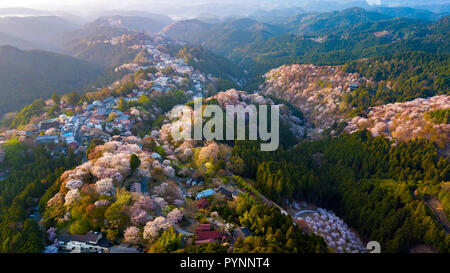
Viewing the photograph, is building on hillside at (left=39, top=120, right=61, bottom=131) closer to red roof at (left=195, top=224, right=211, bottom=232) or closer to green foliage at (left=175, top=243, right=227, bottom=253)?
red roof at (left=195, top=224, right=211, bottom=232)

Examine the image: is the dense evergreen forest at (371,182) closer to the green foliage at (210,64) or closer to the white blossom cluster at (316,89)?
the white blossom cluster at (316,89)

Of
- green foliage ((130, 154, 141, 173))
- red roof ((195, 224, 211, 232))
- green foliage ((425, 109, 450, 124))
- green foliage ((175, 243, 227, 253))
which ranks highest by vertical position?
green foliage ((425, 109, 450, 124))

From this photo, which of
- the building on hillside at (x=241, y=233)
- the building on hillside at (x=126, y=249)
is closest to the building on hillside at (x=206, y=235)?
the building on hillside at (x=241, y=233)

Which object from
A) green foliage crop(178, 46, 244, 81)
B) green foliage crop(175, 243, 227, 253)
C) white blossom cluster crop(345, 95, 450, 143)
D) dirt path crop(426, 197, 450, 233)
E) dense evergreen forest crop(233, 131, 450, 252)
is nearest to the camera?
green foliage crop(175, 243, 227, 253)

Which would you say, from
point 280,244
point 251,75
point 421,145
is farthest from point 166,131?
point 251,75

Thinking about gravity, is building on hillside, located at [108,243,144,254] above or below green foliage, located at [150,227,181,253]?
below

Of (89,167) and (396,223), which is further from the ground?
(89,167)

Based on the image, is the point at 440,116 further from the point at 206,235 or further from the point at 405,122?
the point at 206,235

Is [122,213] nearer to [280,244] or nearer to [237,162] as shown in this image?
[280,244]

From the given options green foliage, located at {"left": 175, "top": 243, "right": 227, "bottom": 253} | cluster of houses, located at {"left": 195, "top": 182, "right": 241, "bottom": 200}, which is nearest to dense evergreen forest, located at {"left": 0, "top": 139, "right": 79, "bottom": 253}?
green foliage, located at {"left": 175, "top": 243, "right": 227, "bottom": 253}
